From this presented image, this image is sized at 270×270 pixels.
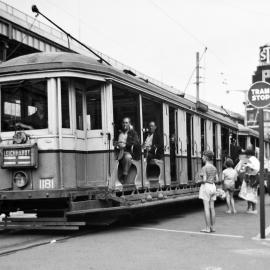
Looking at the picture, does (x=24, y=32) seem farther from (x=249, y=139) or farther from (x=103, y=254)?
(x=103, y=254)

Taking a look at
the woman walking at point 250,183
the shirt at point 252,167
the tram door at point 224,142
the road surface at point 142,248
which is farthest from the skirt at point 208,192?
the tram door at point 224,142

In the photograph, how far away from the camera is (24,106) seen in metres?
10.1

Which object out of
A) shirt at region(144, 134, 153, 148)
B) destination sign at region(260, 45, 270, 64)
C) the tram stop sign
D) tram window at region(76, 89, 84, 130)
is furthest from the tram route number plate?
destination sign at region(260, 45, 270, 64)

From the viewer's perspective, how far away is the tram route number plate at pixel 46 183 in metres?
9.40

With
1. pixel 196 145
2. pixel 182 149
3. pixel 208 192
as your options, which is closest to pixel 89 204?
pixel 208 192

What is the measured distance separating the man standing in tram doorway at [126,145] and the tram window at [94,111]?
23.2 inches

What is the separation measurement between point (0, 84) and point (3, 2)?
19154 millimetres

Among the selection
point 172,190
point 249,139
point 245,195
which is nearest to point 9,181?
point 172,190

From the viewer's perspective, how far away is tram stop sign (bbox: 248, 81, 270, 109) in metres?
9.39

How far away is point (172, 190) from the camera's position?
517 inches

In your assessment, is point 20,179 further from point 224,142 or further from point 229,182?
point 224,142

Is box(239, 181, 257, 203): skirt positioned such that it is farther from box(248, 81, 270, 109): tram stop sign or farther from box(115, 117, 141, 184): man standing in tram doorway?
box(248, 81, 270, 109): tram stop sign

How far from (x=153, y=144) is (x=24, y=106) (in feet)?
10.9

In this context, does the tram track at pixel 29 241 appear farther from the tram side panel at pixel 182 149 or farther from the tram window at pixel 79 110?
the tram side panel at pixel 182 149
